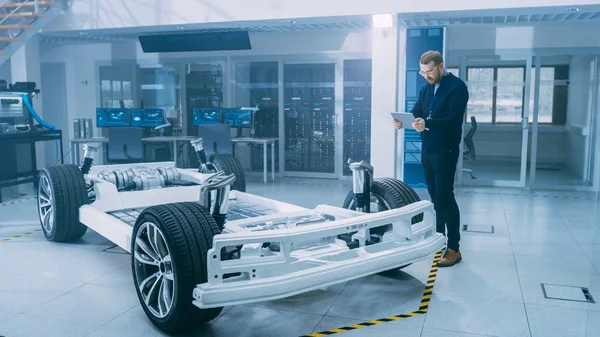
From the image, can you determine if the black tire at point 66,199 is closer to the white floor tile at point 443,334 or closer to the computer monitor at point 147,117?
the white floor tile at point 443,334

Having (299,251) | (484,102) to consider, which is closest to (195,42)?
(484,102)

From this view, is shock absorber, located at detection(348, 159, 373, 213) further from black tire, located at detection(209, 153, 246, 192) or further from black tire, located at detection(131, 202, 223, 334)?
black tire, located at detection(209, 153, 246, 192)

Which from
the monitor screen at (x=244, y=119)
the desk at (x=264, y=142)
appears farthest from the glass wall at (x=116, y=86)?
the desk at (x=264, y=142)

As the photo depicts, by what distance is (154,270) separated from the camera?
350 centimetres

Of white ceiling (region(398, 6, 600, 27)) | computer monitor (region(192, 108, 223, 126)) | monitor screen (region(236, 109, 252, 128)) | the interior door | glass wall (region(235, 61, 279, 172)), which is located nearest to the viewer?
white ceiling (region(398, 6, 600, 27))

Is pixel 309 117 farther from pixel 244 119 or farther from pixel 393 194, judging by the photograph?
pixel 393 194

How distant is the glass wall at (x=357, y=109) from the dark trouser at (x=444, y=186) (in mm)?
5394

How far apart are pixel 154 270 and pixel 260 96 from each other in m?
7.39

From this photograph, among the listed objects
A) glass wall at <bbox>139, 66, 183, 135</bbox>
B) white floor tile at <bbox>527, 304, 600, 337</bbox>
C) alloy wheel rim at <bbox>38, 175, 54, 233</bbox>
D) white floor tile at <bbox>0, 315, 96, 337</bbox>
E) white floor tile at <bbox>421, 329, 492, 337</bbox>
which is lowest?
white floor tile at <bbox>0, 315, 96, 337</bbox>

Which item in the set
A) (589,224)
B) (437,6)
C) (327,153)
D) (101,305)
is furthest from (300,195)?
(101,305)

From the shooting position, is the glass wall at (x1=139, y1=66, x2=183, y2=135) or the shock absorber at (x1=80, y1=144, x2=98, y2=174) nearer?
the shock absorber at (x1=80, y1=144, x2=98, y2=174)

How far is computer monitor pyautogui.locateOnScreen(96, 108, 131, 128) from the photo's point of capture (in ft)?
34.6

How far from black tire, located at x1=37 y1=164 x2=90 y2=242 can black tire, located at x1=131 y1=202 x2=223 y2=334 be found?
7.21 ft

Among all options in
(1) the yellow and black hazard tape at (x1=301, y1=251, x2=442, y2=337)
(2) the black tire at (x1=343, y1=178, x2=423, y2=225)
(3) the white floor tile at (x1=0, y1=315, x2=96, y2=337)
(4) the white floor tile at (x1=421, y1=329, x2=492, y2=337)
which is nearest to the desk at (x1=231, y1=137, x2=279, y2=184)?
(2) the black tire at (x1=343, y1=178, x2=423, y2=225)
